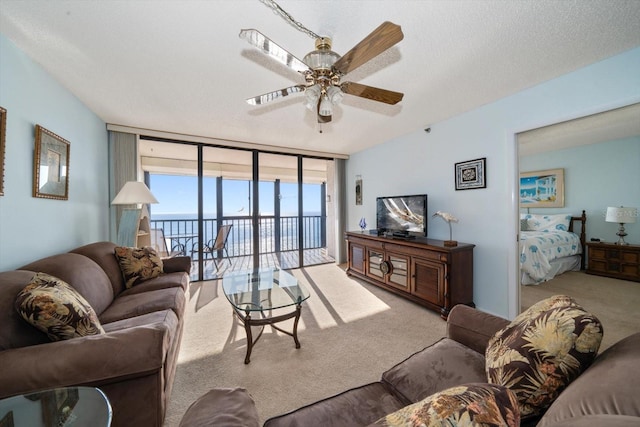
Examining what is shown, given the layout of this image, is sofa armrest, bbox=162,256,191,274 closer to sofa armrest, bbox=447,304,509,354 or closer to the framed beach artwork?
sofa armrest, bbox=447,304,509,354

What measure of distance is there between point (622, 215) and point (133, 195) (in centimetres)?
693

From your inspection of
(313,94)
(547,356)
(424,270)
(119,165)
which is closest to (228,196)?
(119,165)

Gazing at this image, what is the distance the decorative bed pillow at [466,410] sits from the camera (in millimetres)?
458

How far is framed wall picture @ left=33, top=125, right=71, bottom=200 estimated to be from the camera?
1909mm

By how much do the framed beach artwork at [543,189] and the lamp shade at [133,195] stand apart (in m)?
6.85

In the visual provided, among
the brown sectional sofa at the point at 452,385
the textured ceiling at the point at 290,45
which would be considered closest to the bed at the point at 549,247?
the textured ceiling at the point at 290,45

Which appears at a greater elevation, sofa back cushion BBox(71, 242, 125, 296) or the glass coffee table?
sofa back cushion BBox(71, 242, 125, 296)

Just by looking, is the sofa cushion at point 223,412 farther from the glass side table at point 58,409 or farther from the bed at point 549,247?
the bed at point 549,247

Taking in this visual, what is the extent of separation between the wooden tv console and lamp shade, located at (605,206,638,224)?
9.84 feet

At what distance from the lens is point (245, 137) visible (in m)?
3.88

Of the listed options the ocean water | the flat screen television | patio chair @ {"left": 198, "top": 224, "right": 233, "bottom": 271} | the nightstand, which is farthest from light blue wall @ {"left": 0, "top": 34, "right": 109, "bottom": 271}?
the nightstand

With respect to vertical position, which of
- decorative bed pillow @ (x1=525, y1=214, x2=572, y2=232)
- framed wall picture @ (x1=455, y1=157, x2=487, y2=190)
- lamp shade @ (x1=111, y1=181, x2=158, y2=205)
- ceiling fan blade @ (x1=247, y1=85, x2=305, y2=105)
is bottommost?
decorative bed pillow @ (x1=525, y1=214, x2=572, y2=232)

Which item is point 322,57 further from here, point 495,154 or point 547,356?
point 495,154

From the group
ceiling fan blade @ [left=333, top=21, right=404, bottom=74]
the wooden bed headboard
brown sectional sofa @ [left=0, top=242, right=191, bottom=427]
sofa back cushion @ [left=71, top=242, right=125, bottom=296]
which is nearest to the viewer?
brown sectional sofa @ [left=0, top=242, right=191, bottom=427]
